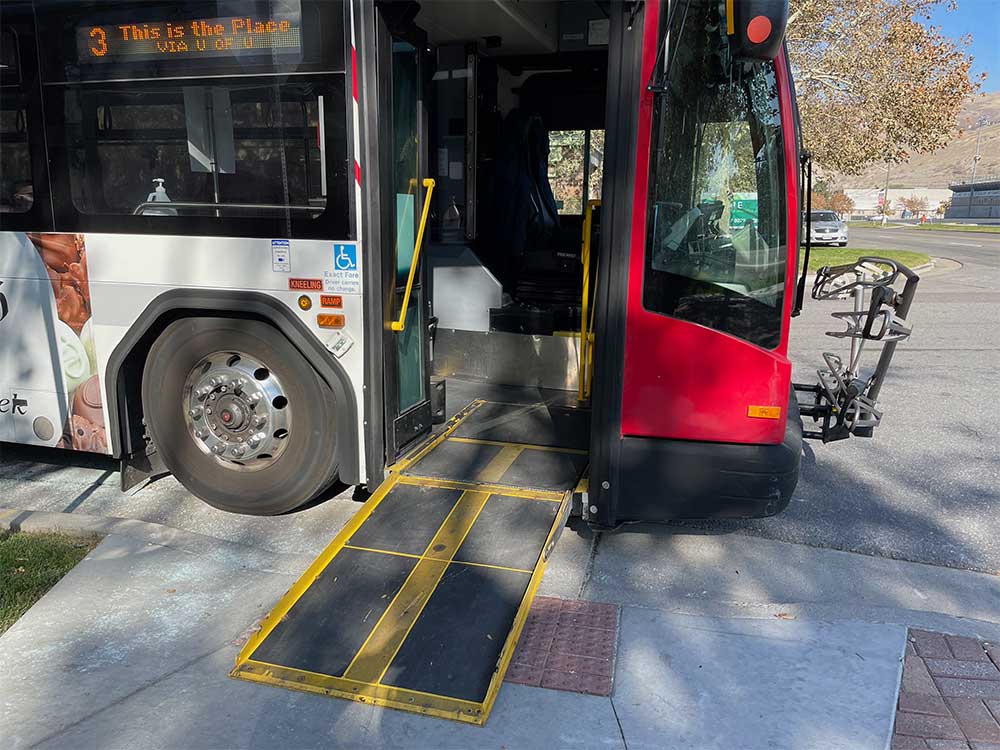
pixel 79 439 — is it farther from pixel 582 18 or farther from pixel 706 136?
pixel 582 18

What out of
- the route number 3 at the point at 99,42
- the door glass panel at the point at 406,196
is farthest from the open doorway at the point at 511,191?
the route number 3 at the point at 99,42

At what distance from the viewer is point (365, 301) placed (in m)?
3.63

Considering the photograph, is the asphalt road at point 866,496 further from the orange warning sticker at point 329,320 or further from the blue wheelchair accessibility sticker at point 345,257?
the blue wheelchair accessibility sticker at point 345,257

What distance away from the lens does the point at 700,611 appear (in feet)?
11.1

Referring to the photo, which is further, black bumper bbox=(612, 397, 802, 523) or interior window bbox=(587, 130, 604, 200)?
interior window bbox=(587, 130, 604, 200)

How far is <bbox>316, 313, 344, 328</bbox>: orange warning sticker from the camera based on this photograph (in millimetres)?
3664

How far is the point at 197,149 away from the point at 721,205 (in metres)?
2.63

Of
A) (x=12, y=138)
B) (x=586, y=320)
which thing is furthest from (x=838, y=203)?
(x=12, y=138)

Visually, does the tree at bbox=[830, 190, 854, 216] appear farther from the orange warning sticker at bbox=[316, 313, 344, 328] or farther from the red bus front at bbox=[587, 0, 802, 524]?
the orange warning sticker at bbox=[316, 313, 344, 328]

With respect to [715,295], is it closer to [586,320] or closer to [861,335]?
[586,320]

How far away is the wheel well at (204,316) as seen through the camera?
3.72 metres

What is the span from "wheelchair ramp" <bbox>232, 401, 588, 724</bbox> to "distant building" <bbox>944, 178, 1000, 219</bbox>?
86.2 metres

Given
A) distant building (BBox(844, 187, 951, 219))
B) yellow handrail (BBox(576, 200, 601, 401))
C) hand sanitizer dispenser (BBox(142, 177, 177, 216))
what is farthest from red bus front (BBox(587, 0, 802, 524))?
distant building (BBox(844, 187, 951, 219))

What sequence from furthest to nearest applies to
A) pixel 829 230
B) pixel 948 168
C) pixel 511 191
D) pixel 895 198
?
pixel 948 168 → pixel 895 198 → pixel 829 230 → pixel 511 191
